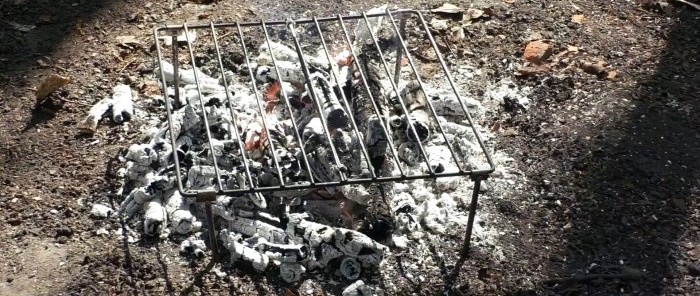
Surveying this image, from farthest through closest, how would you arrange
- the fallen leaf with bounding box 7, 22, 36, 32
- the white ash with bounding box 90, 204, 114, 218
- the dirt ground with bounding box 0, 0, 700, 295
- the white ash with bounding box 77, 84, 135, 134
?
the fallen leaf with bounding box 7, 22, 36, 32 < the white ash with bounding box 77, 84, 135, 134 < the white ash with bounding box 90, 204, 114, 218 < the dirt ground with bounding box 0, 0, 700, 295

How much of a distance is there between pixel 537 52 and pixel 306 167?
1903 mm

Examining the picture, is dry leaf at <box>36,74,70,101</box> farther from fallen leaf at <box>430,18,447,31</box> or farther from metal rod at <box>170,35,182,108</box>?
fallen leaf at <box>430,18,447,31</box>

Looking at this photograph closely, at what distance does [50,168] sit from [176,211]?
2.36 feet

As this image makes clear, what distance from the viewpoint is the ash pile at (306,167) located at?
3.07 meters

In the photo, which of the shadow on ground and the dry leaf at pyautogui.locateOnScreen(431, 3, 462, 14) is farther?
the dry leaf at pyautogui.locateOnScreen(431, 3, 462, 14)

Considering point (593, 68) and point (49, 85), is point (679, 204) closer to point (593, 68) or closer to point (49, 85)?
point (593, 68)

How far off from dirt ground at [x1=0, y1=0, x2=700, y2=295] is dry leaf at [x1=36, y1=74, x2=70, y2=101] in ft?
0.14

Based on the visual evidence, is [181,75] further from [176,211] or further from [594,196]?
[594,196]

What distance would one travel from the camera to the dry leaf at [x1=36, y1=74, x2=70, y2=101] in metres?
3.85

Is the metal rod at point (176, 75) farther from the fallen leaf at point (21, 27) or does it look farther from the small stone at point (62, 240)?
the fallen leaf at point (21, 27)

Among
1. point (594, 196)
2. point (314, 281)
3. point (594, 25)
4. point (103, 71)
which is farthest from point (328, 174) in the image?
point (594, 25)

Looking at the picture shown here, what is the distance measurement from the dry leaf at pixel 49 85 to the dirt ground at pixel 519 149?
1.7 inches

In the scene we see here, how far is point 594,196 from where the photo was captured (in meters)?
3.45

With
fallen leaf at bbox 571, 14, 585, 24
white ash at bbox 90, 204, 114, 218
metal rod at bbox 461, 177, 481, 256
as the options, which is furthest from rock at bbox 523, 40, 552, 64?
white ash at bbox 90, 204, 114, 218
